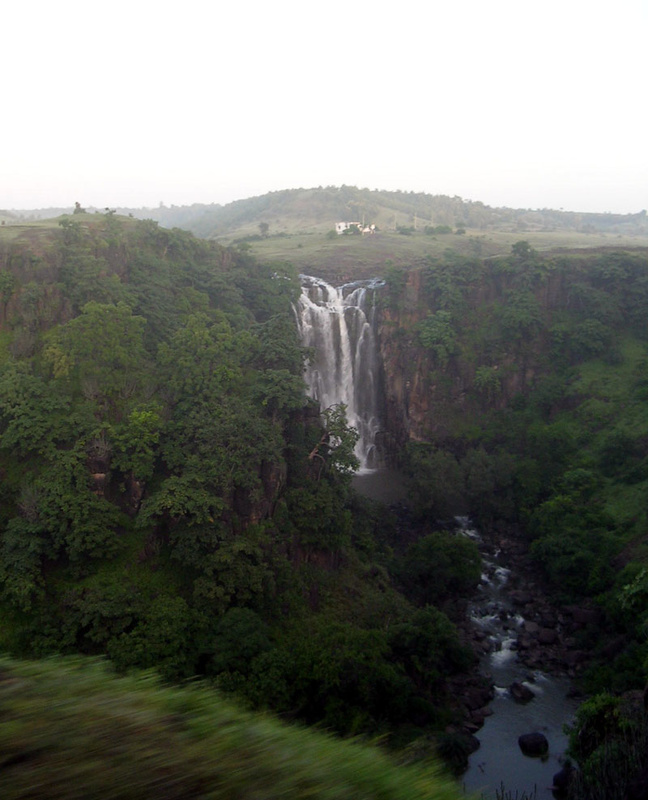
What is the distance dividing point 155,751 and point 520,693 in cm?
1401

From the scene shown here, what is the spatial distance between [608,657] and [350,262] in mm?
28939

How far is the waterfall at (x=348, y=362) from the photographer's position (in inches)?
1134

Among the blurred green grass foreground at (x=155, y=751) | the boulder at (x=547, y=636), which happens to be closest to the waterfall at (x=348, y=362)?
the boulder at (x=547, y=636)

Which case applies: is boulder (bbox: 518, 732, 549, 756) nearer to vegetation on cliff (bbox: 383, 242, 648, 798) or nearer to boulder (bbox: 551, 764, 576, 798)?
boulder (bbox: 551, 764, 576, 798)

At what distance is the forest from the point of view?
1261 cm

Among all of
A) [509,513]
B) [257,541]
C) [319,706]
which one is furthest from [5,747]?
[509,513]

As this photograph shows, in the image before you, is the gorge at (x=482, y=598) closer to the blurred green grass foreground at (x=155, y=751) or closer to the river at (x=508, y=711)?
the river at (x=508, y=711)

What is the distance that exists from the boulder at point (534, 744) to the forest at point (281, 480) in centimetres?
149

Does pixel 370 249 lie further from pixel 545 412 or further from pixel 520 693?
pixel 520 693

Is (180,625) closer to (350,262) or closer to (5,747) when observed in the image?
(5,747)

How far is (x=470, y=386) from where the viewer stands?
2898cm

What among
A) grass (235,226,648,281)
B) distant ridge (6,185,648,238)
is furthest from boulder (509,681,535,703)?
distant ridge (6,185,648,238)

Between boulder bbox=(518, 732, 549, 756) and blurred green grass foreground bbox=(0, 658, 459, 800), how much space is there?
37.5 ft

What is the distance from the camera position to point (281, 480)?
17922 millimetres
